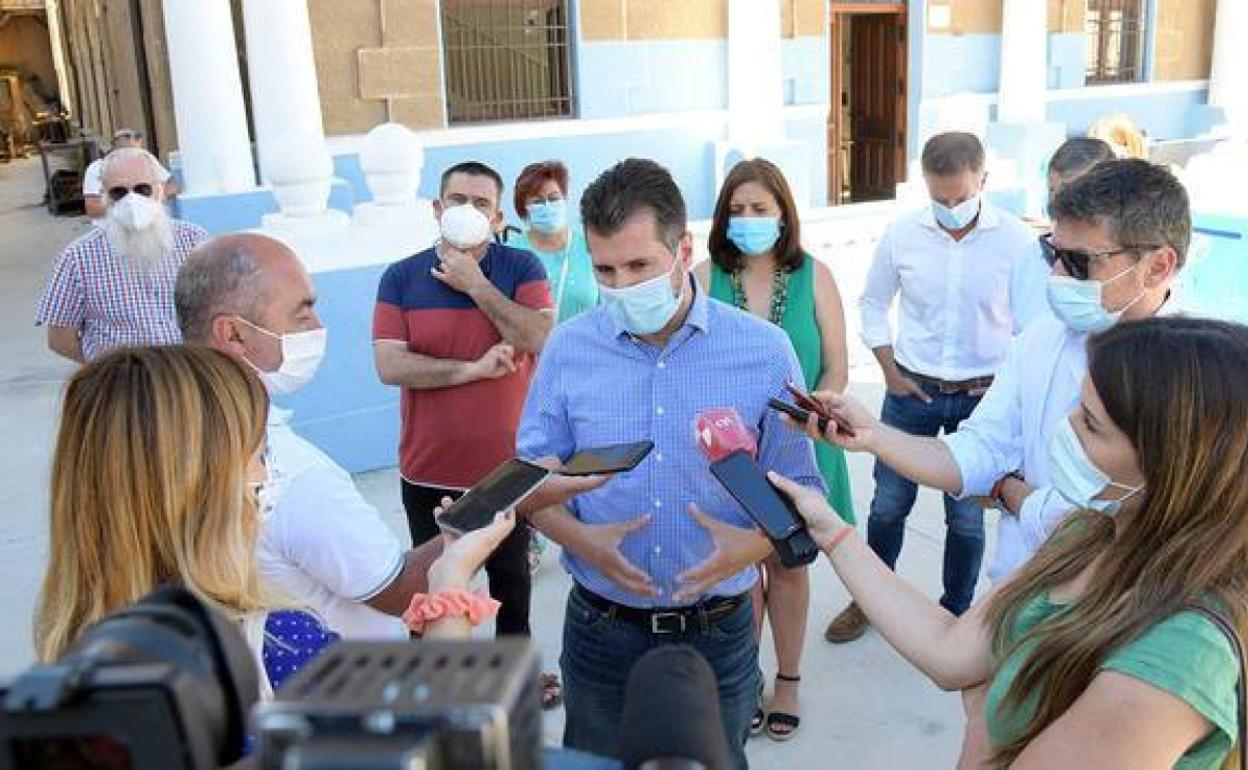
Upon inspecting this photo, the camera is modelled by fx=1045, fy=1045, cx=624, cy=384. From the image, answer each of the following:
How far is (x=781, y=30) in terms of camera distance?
1152 cm

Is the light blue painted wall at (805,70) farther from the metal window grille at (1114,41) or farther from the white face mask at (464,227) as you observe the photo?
the white face mask at (464,227)

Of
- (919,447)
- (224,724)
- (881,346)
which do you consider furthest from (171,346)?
(881,346)

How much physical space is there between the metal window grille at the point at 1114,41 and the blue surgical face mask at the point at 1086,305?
13594mm

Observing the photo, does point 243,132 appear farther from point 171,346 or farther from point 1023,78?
point 1023,78

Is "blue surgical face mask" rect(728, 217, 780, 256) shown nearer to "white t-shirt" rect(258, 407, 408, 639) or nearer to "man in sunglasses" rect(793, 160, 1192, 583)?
"man in sunglasses" rect(793, 160, 1192, 583)

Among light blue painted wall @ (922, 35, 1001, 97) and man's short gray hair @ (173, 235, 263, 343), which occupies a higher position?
light blue painted wall @ (922, 35, 1001, 97)

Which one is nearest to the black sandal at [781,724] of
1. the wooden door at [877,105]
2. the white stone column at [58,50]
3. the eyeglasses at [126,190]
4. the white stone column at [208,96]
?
the eyeglasses at [126,190]

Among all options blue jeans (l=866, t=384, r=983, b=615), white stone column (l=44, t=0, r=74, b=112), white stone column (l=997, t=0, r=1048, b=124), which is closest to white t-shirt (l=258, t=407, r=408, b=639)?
blue jeans (l=866, t=384, r=983, b=615)

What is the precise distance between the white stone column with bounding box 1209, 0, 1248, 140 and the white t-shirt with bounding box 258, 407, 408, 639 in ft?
50.8

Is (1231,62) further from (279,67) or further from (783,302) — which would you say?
(783,302)

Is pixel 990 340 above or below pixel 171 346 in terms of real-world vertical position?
below

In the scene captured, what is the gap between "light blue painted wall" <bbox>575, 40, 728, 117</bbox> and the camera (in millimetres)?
10570

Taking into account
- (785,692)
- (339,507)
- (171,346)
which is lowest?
(785,692)

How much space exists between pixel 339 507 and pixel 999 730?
3.46ft
